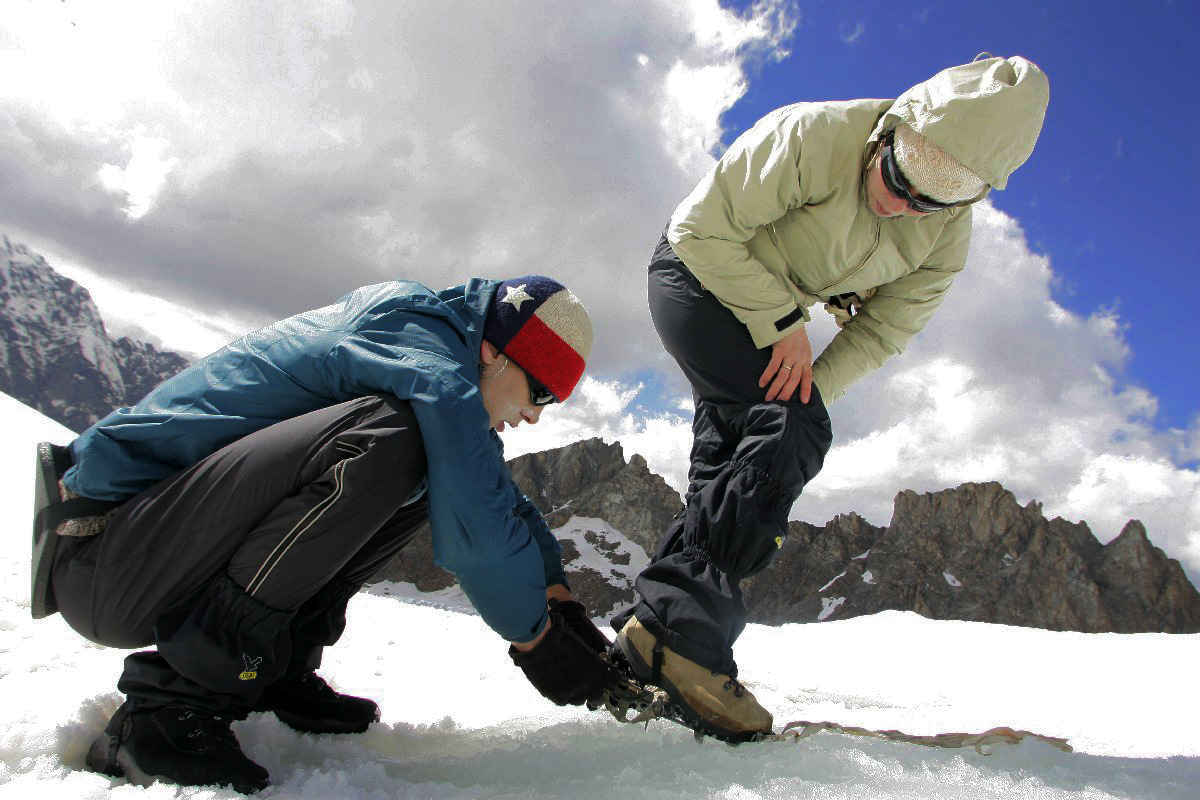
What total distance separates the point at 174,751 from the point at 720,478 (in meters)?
1.60

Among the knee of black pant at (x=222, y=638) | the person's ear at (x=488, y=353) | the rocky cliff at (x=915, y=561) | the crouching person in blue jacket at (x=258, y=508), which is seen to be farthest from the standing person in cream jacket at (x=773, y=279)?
the rocky cliff at (x=915, y=561)

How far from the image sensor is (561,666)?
6.18 ft

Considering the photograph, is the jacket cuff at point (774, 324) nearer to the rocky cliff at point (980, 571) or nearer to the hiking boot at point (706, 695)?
the hiking boot at point (706, 695)

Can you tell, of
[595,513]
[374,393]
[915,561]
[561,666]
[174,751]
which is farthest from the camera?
[595,513]

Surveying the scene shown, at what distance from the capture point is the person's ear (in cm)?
204

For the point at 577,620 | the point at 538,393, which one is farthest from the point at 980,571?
the point at 538,393

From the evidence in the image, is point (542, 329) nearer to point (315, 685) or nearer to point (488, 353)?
point (488, 353)

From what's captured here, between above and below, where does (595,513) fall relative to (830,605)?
above

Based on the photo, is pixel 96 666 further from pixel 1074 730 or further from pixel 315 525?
pixel 1074 730

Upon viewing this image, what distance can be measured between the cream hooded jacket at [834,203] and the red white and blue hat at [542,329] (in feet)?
1.88

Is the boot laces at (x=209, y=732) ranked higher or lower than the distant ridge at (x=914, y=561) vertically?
lower

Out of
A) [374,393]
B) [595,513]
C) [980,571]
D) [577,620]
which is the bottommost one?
[577,620]

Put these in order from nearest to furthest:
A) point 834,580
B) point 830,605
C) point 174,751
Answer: point 174,751, point 830,605, point 834,580

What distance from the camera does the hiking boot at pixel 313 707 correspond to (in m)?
1.94
